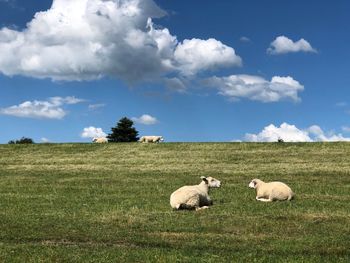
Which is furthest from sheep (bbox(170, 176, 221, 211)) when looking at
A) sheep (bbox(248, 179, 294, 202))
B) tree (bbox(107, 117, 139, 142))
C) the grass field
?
tree (bbox(107, 117, 139, 142))

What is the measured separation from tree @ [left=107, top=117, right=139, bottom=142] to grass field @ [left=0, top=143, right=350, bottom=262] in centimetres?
4965

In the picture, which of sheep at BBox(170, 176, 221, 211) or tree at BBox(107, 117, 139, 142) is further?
tree at BBox(107, 117, 139, 142)

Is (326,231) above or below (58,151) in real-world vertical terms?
below

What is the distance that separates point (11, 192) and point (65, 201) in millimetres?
5959

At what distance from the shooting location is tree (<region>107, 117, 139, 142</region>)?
96.5 meters

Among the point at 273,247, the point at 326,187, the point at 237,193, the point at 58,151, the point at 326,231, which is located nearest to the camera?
the point at 273,247

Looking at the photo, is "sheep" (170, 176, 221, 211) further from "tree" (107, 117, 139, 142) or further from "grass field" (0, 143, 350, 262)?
"tree" (107, 117, 139, 142)

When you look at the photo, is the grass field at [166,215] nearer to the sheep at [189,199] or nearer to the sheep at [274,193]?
the sheep at [189,199]

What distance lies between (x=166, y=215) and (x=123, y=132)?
3075 inches

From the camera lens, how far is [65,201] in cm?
2508

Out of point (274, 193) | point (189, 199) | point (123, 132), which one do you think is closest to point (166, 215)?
point (189, 199)

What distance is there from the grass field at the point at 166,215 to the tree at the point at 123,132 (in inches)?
1955

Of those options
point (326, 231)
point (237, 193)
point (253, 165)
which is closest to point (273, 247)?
point (326, 231)

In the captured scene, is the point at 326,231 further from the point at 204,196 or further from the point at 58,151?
the point at 58,151
